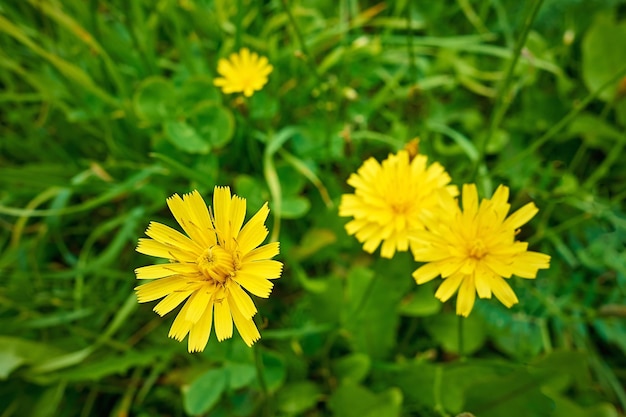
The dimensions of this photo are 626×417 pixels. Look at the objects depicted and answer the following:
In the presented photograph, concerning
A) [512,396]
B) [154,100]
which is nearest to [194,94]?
[154,100]

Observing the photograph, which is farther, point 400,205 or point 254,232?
point 400,205

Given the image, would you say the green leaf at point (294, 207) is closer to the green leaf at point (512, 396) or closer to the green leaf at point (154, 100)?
the green leaf at point (154, 100)

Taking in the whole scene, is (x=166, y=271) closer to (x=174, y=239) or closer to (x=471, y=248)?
(x=174, y=239)

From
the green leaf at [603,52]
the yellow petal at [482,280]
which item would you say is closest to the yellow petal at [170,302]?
the yellow petal at [482,280]

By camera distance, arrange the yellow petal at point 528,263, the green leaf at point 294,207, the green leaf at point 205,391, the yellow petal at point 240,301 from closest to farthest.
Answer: the yellow petal at point 240,301 < the yellow petal at point 528,263 < the green leaf at point 205,391 < the green leaf at point 294,207

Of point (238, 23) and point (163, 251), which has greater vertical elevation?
point (238, 23)

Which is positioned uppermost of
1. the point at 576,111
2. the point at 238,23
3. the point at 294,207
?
the point at 238,23

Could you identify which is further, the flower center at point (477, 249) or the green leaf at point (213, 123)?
the green leaf at point (213, 123)
